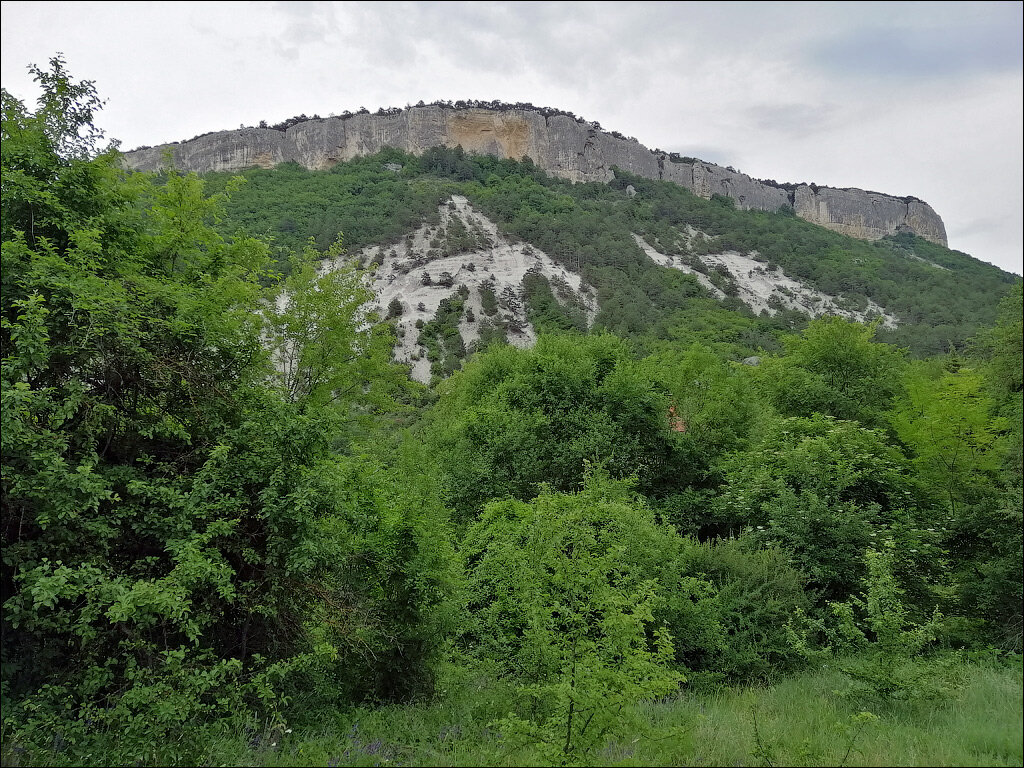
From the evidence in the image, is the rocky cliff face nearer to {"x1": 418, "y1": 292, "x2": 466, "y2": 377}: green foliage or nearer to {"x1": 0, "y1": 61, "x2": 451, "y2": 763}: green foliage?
{"x1": 418, "y1": 292, "x2": 466, "y2": 377}: green foliage

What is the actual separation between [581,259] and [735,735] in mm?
70121

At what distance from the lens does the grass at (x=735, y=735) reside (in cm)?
489

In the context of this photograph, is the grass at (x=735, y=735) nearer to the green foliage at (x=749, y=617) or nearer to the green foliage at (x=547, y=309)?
the green foliage at (x=749, y=617)

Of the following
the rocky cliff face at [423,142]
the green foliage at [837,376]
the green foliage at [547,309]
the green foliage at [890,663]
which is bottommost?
the green foliage at [890,663]

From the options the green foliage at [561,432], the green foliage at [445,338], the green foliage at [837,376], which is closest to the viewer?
the green foliage at [561,432]

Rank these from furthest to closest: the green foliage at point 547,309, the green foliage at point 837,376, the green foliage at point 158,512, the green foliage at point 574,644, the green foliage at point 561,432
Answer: the green foliage at point 547,309, the green foliage at point 837,376, the green foliage at point 561,432, the green foliage at point 158,512, the green foliage at point 574,644

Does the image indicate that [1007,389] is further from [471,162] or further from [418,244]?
[471,162]

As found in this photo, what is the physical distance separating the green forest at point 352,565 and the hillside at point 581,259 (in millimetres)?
32780

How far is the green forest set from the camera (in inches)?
228

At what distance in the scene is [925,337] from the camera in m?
55.2

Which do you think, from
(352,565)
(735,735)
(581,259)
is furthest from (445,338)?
(735,735)

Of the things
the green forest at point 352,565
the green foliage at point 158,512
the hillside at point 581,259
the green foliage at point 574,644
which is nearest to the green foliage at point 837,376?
the green forest at point 352,565

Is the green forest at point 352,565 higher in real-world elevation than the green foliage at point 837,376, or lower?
lower

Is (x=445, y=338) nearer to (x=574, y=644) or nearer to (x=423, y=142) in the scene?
(x=574, y=644)
